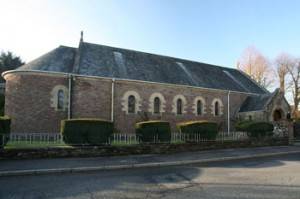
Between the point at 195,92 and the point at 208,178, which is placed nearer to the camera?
the point at 208,178

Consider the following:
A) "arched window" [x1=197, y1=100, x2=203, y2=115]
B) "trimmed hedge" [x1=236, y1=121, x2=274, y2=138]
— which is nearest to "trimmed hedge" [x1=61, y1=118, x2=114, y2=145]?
"trimmed hedge" [x1=236, y1=121, x2=274, y2=138]

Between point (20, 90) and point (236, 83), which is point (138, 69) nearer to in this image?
point (20, 90)

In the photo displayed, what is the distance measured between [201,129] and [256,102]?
41.8ft

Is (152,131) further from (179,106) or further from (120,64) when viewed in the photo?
(120,64)

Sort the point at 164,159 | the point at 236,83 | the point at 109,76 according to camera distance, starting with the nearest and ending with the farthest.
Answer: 1. the point at 164,159
2. the point at 109,76
3. the point at 236,83

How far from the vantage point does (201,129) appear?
16062 mm

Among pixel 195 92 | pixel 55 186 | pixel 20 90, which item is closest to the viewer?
pixel 55 186

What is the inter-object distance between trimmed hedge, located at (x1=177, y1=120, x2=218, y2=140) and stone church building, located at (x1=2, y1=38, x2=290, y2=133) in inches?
255

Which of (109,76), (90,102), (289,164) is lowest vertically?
(289,164)

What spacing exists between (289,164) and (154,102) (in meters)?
12.9

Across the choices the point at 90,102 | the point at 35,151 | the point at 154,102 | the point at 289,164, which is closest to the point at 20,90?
the point at 90,102

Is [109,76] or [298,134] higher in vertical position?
[109,76]

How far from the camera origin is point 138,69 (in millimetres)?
23672

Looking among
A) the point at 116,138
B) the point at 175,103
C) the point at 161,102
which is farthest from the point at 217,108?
the point at 116,138
